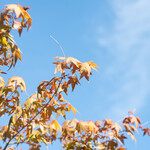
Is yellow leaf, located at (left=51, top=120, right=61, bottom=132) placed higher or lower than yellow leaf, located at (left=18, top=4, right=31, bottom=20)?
lower

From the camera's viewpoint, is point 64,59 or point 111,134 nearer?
point 64,59

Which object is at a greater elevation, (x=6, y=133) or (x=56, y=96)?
(x=56, y=96)

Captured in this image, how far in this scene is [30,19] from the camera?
330 cm

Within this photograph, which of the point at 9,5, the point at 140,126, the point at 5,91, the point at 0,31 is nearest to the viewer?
the point at 9,5

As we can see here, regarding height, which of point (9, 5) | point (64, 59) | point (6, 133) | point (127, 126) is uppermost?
point (9, 5)

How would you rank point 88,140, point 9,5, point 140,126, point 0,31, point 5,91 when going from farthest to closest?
point 140,126, point 88,140, point 5,91, point 0,31, point 9,5

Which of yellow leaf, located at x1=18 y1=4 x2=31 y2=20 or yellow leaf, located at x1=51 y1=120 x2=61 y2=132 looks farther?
yellow leaf, located at x1=51 y1=120 x2=61 y2=132

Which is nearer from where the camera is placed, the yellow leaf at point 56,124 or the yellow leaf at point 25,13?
the yellow leaf at point 25,13

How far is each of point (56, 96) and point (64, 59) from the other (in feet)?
2.58

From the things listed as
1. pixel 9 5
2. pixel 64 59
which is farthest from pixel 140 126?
pixel 9 5

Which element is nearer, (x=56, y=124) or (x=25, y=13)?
(x=25, y=13)

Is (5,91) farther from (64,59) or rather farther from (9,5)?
(9,5)

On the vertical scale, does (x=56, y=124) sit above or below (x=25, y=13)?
below

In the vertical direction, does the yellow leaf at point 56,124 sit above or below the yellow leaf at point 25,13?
below
